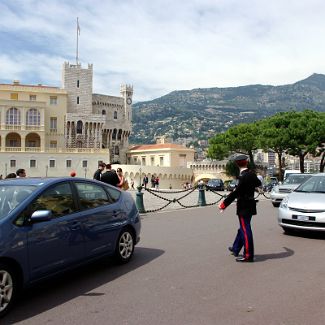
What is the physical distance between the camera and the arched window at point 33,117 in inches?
2705

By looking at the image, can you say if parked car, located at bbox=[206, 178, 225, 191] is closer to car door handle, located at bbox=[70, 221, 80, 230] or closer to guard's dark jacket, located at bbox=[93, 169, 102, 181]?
guard's dark jacket, located at bbox=[93, 169, 102, 181]

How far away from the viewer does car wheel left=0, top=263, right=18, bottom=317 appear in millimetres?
4586

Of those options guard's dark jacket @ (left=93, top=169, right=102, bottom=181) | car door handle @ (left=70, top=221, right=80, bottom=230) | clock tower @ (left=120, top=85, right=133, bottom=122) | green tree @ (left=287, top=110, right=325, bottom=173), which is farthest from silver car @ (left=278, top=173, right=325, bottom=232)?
clock tower @ (left=120, top=85, right=133, bottom=122)

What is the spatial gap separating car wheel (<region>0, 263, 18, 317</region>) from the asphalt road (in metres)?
0.11

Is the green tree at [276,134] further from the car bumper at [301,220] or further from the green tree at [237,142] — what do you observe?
the car bumper at [301,220]

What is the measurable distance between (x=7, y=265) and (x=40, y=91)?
72.9 metres

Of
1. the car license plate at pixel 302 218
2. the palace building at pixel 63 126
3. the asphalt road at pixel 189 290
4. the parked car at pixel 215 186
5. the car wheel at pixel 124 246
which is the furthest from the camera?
the palace building at pixel 63 126

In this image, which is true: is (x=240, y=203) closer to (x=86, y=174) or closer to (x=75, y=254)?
(x=75, y=254)

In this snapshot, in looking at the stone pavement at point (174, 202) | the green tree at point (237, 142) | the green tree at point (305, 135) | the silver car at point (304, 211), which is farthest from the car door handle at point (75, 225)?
the green tree at point (237, 142)

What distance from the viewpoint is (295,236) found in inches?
388

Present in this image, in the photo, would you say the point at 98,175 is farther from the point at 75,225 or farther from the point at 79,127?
the point at 79,127

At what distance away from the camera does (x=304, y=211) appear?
30.6ft

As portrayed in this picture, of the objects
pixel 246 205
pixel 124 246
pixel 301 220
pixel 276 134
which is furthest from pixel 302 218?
pixel 276 134

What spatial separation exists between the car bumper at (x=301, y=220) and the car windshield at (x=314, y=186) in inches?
45.8
